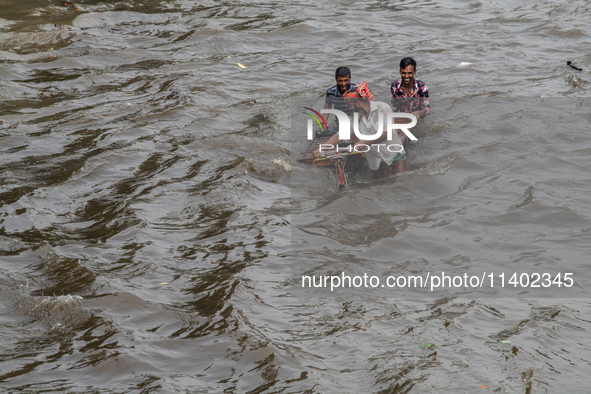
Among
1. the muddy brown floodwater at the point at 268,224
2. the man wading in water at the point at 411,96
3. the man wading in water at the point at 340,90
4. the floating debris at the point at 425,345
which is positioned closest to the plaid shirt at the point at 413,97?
the man wading in water at the point at 411,96

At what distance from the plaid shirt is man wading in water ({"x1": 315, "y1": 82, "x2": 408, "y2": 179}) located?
2.08 ft

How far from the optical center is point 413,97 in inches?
309

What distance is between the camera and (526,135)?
27.3 feet

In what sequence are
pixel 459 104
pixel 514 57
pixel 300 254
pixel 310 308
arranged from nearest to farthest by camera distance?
pixel 310 308, pixel 300 254, pixel 459 104, pixel 514 57

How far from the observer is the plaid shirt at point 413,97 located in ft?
25.7

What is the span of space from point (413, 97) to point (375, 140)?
1.17 m

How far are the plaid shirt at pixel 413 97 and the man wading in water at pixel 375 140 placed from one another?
0.63m

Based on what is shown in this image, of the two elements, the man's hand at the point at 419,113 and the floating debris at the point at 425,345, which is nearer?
the floating debris at the point at 425,345

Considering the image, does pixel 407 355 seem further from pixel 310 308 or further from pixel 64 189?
pixel 64 189

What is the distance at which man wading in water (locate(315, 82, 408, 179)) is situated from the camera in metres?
7.04

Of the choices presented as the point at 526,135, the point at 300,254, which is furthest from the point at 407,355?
the point at 526,135

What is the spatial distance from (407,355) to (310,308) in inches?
36.7

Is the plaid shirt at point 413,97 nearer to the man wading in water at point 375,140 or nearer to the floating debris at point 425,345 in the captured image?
the man wading in water at point 375,140

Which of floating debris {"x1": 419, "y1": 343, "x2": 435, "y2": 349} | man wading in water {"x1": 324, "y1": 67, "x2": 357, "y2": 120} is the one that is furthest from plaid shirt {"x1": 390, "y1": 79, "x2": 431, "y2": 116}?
floating debris {"x1": 419, "y1": 343, "x2": 435, "y2": 349}
